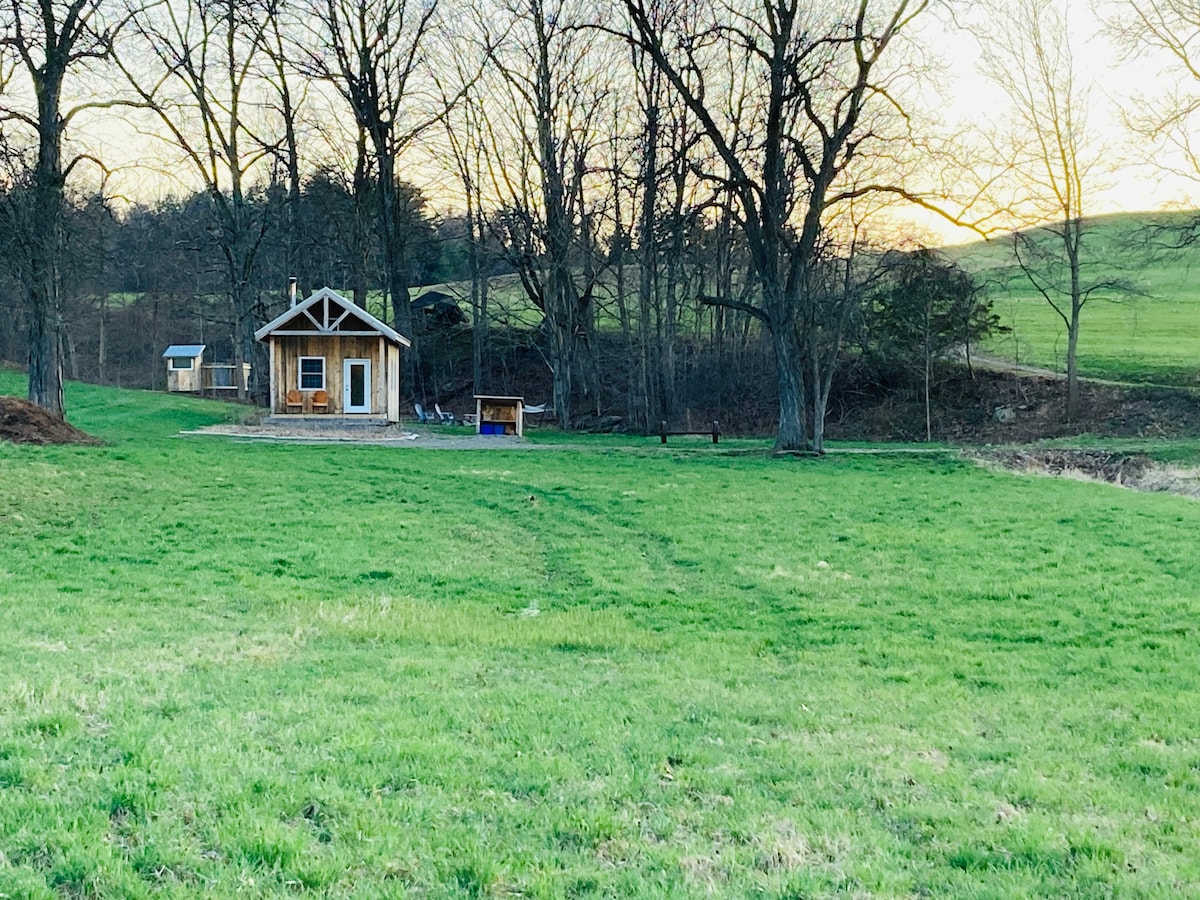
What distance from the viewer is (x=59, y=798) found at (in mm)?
4191

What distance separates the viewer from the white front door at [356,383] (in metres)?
33.5

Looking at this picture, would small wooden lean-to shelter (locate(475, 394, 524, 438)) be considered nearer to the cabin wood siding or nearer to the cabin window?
the cabin wood siding

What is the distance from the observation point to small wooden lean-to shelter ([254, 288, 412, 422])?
108ft

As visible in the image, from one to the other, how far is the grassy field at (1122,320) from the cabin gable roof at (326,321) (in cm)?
1979

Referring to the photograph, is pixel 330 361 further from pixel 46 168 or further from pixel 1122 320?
pixel 1122 320

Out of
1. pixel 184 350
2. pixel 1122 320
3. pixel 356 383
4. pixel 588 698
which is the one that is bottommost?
pixel 588 698

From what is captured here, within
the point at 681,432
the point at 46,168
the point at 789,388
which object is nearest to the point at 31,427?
the point at 46,168

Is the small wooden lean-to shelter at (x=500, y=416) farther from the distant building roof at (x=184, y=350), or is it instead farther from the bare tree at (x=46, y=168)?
the distant building roof at (x=184, y=350)

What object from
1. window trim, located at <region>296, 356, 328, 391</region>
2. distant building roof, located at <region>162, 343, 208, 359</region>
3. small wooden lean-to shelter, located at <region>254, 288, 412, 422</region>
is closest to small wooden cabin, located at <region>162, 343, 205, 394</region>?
distant building roof, located at <region>162, 343, 208, 359</region>

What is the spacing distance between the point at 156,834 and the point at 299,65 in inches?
1568

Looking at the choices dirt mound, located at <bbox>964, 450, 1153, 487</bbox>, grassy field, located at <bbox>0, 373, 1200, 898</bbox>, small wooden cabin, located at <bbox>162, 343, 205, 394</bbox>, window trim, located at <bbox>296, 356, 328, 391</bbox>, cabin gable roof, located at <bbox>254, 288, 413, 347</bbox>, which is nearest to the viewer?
grassy field, located at <bbox>0, 373, 1200, 898</bbox>

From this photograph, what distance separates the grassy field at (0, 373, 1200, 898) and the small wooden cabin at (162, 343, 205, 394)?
4442 centimetres

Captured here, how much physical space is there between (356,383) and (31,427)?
13871 millimetres

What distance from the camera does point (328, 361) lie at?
33.4 metres
